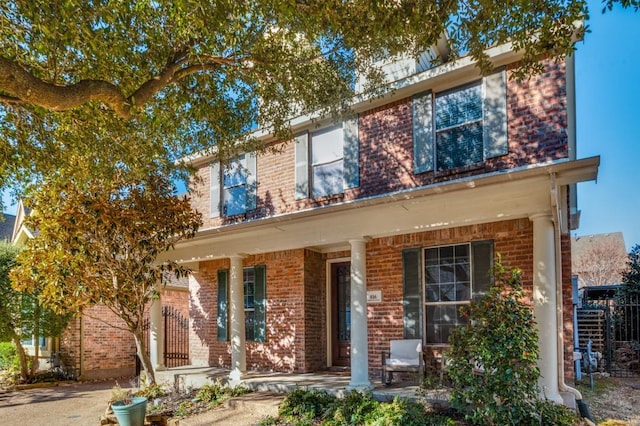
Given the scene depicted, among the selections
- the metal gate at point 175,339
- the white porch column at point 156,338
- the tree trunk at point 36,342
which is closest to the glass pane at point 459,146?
the white porch column at point 156,338

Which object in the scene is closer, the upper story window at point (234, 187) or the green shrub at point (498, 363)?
the green shrub at point (498, 363)

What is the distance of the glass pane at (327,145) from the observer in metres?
9.84

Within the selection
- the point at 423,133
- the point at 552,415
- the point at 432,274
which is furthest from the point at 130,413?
the point at 423,133

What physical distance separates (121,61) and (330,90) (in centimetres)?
334

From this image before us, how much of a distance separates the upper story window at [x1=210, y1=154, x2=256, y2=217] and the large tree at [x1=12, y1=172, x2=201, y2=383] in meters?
2.53

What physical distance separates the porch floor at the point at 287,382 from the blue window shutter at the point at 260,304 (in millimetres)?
873

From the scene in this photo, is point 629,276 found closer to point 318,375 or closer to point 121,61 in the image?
point 318,375

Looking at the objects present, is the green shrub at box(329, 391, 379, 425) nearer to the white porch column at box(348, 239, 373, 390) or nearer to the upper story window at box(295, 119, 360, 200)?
the white porch column at box(348, 239, 373, 390)

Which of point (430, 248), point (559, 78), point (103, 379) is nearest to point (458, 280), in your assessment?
point (430, 248)

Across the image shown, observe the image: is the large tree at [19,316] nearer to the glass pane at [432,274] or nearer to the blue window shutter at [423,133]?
the glass pane at [432,274]

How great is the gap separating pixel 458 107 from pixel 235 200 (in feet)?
19.0

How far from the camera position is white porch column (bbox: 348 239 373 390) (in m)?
7.52

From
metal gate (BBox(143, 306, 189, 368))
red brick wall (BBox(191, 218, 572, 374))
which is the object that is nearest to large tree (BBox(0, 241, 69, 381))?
metal gate (BBox(143, 306, 189, 368))

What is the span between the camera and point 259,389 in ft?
28.4
